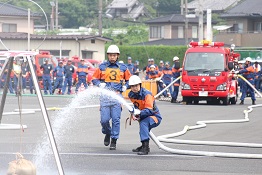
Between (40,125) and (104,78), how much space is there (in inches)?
188

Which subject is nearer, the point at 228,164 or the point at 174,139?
the point at 228,164

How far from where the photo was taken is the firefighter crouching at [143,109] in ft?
43.6

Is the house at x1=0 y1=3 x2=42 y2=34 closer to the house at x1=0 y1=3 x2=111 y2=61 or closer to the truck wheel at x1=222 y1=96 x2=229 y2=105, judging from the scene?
the house at x1=0 y1=3 x2=111 y2=61

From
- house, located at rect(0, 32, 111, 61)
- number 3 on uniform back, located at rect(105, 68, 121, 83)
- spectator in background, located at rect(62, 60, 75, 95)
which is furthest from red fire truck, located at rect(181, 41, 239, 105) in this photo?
house, located at rect(0, 32, 111, 61)

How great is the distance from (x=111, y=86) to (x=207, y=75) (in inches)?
570

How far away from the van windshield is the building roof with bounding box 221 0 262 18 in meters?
42.3

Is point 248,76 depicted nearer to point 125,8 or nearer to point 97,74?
point 97,74

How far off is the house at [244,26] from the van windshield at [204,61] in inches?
1589

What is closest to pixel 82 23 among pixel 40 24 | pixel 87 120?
pixel 40 24

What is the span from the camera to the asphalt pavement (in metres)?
11.7

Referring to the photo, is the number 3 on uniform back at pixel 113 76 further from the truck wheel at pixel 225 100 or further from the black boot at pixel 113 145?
the truck wheel at pixel 225 100

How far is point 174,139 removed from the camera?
50.2 feet

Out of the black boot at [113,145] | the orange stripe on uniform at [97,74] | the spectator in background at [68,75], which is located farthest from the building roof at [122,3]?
the black boot at [113,145]

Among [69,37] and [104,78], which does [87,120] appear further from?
[69,37]
